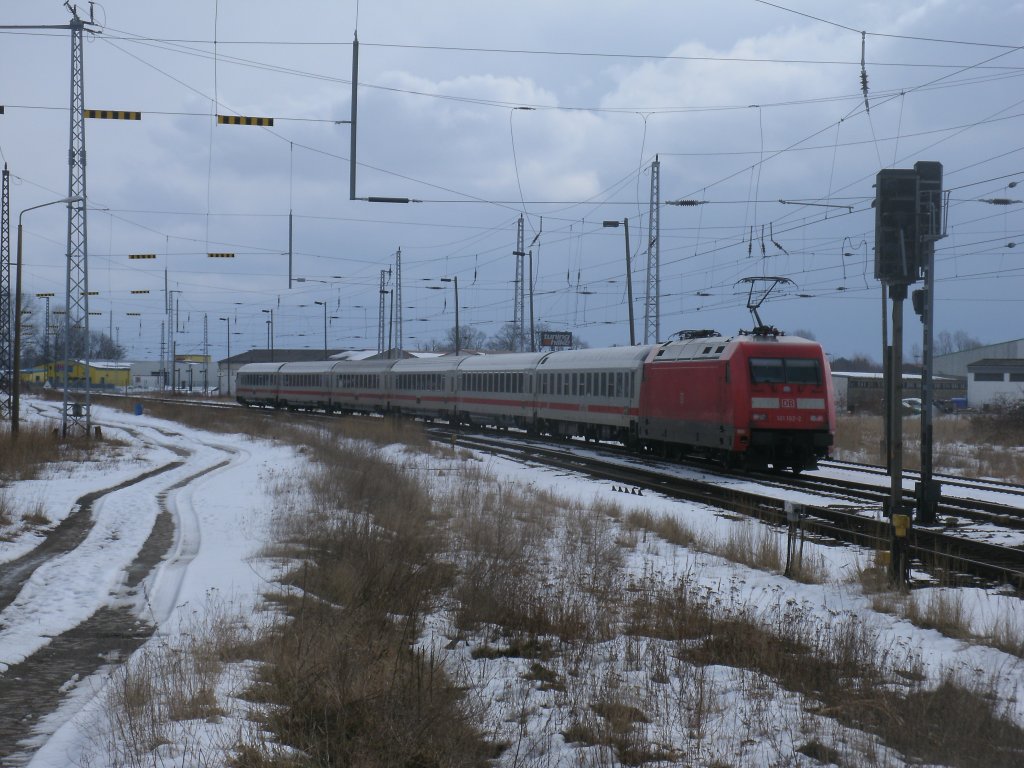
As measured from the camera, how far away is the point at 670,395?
89.1ft

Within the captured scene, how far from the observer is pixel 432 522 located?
1567 centimetres

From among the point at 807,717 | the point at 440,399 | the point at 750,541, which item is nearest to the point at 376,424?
the point at 440,399

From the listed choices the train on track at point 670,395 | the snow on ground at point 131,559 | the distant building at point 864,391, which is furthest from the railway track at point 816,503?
the distant building at point 864,391

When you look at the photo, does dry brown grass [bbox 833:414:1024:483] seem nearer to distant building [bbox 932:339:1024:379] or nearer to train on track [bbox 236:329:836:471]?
train on track [bbox 236:329:836:471]

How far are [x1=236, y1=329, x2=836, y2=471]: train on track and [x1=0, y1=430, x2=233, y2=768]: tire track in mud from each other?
14.2 m

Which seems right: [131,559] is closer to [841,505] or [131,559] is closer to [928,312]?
[841,505]

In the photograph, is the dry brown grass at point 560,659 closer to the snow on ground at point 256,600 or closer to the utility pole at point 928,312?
the snow on ground at point 256,600

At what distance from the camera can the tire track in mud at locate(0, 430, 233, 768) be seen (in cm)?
632

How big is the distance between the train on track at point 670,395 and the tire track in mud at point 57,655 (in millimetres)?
14192

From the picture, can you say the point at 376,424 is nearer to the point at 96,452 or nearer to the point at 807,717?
the point at 96,452

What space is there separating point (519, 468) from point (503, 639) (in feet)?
57.4

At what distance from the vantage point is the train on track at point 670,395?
23453mm

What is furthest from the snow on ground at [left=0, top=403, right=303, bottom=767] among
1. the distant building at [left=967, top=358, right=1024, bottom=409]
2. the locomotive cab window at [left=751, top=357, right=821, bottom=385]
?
the distant building at [left=967, top=358, right=1024, bottom=409]

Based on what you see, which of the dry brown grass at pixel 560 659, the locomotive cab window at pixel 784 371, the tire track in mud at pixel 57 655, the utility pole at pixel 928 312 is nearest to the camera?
the dry brown grass at pixel 560 659
